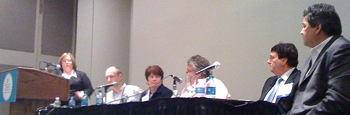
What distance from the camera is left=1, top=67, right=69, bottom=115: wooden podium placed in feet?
9.80

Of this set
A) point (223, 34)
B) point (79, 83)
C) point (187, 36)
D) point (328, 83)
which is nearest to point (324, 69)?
point (328, 83)

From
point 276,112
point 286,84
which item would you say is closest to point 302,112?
point 276,112

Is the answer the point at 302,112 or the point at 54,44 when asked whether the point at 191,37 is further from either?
the point at 54,44

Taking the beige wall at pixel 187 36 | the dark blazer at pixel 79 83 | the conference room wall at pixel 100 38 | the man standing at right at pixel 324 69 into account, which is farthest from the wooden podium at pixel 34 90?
the man standing at right at pixel 324 69

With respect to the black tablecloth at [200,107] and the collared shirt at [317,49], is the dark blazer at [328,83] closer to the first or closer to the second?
the collared shirt at [317,49]

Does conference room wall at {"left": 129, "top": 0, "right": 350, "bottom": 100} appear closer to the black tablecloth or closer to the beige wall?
the beige wall

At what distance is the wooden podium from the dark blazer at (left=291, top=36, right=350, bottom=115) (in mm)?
2379

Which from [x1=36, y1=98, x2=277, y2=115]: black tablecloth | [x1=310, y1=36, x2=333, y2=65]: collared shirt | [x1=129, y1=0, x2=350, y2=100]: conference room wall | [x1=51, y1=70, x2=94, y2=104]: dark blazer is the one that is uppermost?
[x1=129, y1=0, x2=350, y2=100]: conference room wall

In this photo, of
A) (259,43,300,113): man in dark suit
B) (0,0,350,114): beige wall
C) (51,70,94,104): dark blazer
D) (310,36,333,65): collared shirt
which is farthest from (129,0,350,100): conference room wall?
(310,36,333,65): collared shirt

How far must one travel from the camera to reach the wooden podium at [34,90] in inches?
118

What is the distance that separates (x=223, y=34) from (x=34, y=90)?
2125 mm

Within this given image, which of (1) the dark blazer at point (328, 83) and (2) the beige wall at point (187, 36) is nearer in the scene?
(1) the dark blazer at point (328, 83)

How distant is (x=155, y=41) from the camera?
469 cm

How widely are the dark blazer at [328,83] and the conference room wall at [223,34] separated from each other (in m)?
1.55
